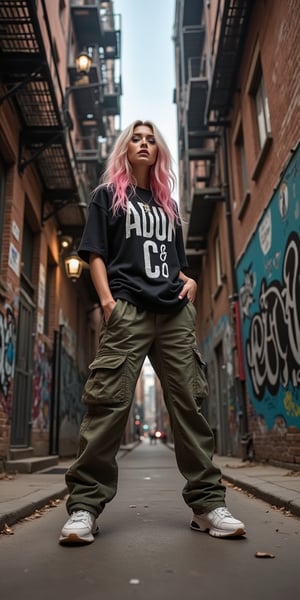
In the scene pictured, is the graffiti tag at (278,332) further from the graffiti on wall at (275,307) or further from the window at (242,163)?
the window at (242,163)

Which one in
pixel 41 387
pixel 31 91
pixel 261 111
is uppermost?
pixel 261 111

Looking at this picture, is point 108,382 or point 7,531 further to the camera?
point 7,531

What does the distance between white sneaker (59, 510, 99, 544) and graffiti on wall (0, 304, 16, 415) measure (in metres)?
5.40

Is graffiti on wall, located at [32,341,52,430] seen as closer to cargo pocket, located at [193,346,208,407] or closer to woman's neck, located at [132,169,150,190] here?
woman's neck, located at [132,169,150,190]

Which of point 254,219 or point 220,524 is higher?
point 254,219

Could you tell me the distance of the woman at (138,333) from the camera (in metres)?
2.58

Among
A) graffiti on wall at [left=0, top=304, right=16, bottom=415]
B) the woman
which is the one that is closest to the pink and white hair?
the woman

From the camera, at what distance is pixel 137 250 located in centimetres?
296

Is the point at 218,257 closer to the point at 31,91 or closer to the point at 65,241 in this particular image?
the point at 65,241

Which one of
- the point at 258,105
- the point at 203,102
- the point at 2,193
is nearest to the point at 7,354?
the point at 2,193

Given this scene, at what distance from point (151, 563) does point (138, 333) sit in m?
1.14

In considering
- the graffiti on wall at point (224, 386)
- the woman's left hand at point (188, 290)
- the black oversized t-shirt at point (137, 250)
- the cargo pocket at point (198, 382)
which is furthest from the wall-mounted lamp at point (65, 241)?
the cargo pocket at point (198, 382)

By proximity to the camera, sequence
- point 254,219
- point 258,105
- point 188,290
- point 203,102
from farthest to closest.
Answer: point 203,102 < point 258,105 < point 254,219 < point 188,290

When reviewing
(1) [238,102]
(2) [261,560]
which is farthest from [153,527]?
(1) [238,102]
